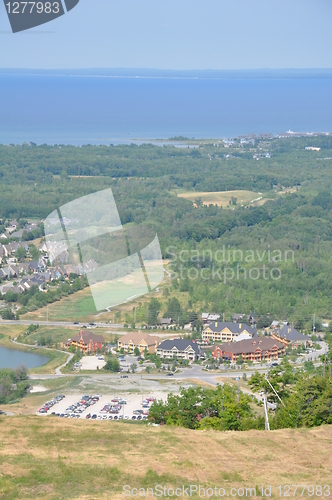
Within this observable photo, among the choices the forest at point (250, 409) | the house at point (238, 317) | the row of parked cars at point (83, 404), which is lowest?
the house at point (238, 317)

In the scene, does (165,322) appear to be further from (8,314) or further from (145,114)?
(145,114)

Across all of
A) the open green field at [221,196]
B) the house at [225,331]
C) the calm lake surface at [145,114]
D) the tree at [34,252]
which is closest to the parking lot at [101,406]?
the house at [225,331]

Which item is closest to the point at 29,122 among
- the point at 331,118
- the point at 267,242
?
the point at 331,118

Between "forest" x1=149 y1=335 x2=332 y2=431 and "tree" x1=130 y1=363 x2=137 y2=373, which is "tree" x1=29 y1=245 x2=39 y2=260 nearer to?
"tree" x1=130 y1=363 x2=137 y2=373

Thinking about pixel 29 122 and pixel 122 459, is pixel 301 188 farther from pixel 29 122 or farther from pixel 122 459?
pixel 29 122

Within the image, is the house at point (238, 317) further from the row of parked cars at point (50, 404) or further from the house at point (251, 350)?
the row of parked cars at point (50, 404)

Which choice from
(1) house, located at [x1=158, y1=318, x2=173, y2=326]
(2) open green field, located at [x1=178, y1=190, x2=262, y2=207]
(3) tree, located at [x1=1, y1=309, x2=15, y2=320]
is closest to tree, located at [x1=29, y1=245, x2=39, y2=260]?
(3) tree, located at [x1=1, y1=309, x2=15, y2=320]
